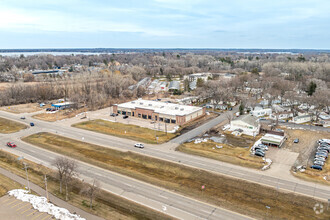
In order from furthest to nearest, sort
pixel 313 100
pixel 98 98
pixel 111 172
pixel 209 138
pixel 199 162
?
pixel 98 98, pixel 313 100, pixel 209 138, pixel 199 162, pixel 111 172

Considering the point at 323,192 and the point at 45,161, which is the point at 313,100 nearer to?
the point at 323,192

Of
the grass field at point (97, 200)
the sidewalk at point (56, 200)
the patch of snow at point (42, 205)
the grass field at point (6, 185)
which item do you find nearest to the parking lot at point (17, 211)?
the patch of snow at point (42, 205)

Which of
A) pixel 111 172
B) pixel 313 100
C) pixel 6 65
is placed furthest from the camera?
pixel 6 65

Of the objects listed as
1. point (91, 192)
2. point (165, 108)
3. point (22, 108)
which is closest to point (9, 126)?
point (22, 108)

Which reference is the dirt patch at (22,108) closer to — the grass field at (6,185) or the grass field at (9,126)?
the grass field at (9,126)

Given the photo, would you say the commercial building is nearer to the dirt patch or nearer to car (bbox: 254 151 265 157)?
car (bbox: 254 151 265 157)

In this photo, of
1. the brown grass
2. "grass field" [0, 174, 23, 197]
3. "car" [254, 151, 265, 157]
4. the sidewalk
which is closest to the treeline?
the brown grass

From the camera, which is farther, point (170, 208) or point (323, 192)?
point (323, 192)

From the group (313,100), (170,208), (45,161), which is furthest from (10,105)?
(313,100)

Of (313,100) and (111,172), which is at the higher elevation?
(313,100)
